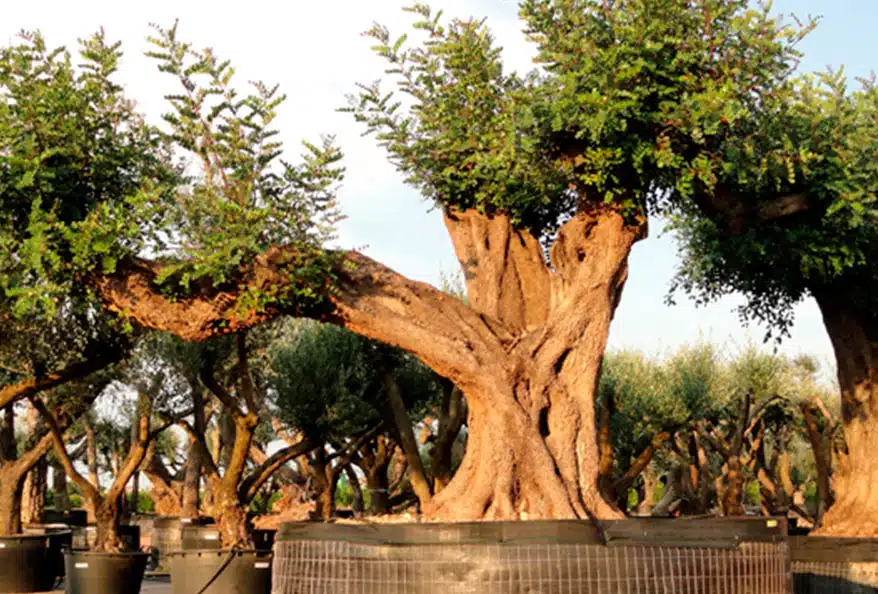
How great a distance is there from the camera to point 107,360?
1758 cm

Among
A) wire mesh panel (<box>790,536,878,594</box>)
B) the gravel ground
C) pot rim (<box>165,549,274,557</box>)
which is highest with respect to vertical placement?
pot rim (<box>165,549,274,557</box>)

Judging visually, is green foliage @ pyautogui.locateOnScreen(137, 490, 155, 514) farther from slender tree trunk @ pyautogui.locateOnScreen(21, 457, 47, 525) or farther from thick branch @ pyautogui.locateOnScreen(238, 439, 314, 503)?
thick branch @ pyautogui.locateOnScreen(238, 439, 314, 503)

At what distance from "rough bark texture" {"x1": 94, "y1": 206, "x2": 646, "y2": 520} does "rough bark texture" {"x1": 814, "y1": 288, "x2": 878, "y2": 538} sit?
6.95 m

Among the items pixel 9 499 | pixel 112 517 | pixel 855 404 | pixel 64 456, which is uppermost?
pixel 855 404

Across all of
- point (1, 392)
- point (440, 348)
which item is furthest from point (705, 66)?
point (1, 392)

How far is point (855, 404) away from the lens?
1850 cm

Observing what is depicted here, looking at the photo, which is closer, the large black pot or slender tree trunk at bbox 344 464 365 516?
the large black pot

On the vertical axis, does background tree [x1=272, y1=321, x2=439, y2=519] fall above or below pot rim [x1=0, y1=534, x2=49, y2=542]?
above

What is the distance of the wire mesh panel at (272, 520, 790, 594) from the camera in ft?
31.1

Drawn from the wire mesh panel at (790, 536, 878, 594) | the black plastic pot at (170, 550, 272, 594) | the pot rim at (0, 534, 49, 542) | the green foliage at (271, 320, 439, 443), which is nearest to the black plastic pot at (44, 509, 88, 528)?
A: the green foliage at (271, 320, 439, 443)

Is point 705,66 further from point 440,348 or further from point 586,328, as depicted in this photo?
point 440,348

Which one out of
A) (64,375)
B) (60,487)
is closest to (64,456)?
(64,375)

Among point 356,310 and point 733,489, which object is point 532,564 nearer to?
point 356,310

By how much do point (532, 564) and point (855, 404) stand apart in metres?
11.0
